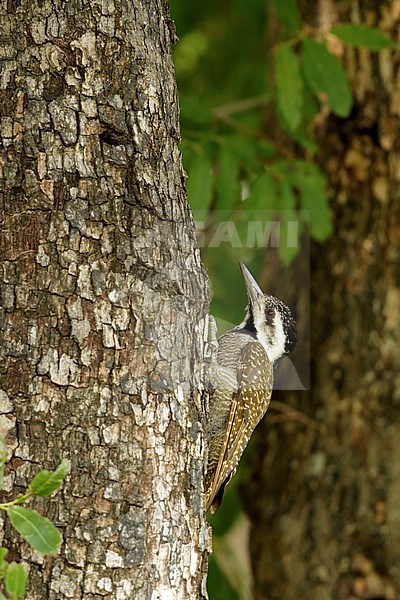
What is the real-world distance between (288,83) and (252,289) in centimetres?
154

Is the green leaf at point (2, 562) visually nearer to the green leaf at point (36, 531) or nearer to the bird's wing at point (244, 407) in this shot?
the green leaf at point (36, 531)

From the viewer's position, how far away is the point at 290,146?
3848 millimetres

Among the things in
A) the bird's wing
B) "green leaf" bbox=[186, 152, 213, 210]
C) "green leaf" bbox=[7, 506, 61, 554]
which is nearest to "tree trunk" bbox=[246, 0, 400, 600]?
"green leaf" bbox=[186, 152, 213, 210]

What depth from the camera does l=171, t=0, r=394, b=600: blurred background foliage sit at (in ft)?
6.04

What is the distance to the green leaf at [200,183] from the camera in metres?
2.26

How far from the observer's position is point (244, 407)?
1.81 m

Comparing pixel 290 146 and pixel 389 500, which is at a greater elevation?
pixel 290 146

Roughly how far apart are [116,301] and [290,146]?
2341mm

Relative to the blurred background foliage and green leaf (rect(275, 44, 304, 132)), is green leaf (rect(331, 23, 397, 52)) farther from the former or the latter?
green leaf (rect(275, 44, 304, 132))

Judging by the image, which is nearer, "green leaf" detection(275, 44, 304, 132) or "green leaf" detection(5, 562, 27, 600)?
"green leaf" detection(5, 562, 27, 600)

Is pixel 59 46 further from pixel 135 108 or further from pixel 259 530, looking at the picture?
pixel 259 530

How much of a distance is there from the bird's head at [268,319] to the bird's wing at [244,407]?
0.03 m

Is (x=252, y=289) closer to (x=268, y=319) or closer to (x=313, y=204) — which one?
(x=268, y=319)

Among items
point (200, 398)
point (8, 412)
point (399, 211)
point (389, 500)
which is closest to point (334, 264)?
point (399, 211)
